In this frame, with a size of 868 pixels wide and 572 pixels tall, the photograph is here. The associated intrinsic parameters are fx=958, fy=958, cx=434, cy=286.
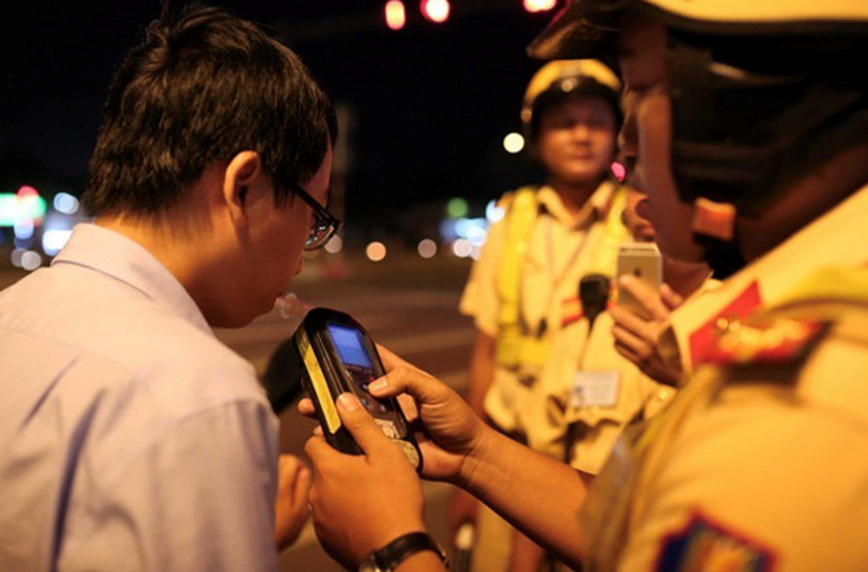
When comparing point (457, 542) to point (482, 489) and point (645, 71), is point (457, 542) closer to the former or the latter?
point (482, 489)

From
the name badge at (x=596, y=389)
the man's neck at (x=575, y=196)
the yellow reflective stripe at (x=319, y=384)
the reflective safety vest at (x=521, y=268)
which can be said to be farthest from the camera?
the man's neck at (x=575, y=196)

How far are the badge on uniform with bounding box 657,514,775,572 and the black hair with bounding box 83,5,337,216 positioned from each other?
1.05 metres

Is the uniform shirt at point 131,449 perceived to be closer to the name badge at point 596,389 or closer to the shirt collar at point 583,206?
the name badge at point 596,389

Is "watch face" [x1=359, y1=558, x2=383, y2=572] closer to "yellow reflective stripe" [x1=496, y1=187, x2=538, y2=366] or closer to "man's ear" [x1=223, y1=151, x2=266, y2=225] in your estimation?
"man's ear" [x1=223, y1=151, x2=266, y2=225]

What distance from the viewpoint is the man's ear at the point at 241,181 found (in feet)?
5.79

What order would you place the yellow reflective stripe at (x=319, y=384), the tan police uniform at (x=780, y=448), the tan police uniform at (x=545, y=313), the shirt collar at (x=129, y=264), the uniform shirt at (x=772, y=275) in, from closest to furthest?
the tan police uniform at (x=780, y=448), the uniform shirt at (x=772, y=275), the shirt collar at (x=129, y=264), the yellow reflective stripe at (x=319, y=384), the tan police uniform at (x=545, y=313)

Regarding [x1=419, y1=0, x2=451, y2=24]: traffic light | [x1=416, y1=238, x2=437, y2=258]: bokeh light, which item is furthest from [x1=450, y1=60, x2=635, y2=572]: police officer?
[x1=416, y1=238, x2=437, y2=258]: bokeh light

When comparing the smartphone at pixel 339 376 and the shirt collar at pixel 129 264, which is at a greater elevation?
the shirt collar at pixel 129 264

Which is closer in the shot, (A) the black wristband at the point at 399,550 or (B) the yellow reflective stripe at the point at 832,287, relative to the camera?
(B) the yellow reflective stripe at the point at 832,287

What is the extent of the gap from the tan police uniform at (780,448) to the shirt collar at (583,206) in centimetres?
249

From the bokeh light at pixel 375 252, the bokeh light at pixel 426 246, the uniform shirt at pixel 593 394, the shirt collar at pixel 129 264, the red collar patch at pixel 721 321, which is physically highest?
the red collar patch at pixel 721 321

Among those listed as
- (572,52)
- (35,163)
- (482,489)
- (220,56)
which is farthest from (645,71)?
(35,163)

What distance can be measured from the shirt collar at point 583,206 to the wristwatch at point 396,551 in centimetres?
225

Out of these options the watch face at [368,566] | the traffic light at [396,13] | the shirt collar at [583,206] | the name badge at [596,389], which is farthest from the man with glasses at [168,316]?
the traffic light at [396,13]
